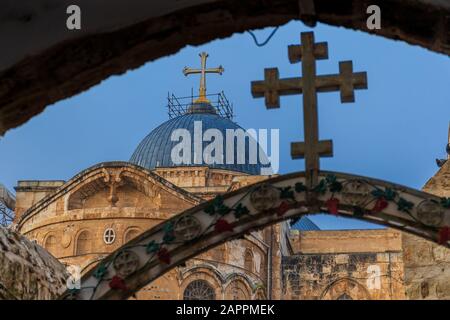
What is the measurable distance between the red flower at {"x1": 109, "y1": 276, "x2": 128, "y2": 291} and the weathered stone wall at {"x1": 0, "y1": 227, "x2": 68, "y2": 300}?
2.22 m

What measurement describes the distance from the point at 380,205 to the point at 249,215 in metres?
0.63

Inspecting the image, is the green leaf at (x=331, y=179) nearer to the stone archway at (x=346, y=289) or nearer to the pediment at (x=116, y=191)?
the pediment at (x=116, y=191)

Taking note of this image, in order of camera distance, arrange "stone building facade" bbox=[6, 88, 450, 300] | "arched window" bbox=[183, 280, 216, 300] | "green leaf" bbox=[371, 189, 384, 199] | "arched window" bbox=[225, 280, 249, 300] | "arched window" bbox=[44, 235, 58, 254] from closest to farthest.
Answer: "green leaf" bbox=[371, 189, 384, 199]
"arched window" bbox=[183, 280, 216, 300]
"arched window" bbox=[225, 280, 249, 300]
"stone building facade" bbox=[6, 88, 450, 300]
"arched window" bbox=[44, 235, 58, 254]

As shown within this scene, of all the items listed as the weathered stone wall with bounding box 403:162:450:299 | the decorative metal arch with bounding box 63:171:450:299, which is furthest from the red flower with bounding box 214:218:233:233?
the weathered stone wall with bounding box 403:162:450:299

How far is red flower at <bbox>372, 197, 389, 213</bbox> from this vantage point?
3.82 m

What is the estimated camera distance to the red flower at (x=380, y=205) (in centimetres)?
382

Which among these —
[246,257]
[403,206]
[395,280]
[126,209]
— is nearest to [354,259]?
A: [395,280]

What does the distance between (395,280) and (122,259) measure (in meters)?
26.0

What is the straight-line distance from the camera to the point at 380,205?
12.5 feet

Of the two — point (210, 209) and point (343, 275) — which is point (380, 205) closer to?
point (210, 209)

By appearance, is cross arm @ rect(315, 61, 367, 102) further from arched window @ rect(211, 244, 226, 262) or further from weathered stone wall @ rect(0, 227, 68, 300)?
arched window @ rect(211, 244, 226, 262)

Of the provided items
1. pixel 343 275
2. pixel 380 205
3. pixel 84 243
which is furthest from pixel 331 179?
pixel 343 275

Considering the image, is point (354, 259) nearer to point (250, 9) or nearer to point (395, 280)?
point (395, 280)

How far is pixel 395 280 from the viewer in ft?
94.2
